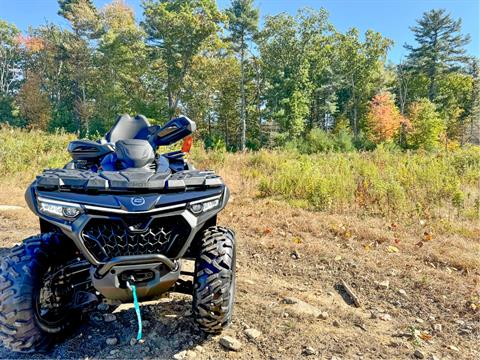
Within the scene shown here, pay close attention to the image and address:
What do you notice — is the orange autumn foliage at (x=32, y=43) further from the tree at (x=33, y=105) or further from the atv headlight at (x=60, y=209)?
the atv headlight at (x=60, y=209)

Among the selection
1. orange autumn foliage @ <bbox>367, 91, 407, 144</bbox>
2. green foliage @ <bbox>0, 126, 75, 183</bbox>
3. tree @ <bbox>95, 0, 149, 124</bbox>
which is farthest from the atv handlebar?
orange autumn foliage @ <bbox>367, 91, 407, 144</bbox>

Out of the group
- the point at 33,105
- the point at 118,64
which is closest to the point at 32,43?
the point at 33,105

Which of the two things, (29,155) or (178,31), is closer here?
(29,155)

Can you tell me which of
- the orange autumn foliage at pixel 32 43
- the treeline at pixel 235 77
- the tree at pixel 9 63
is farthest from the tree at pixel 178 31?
the tree at pixel 9 63

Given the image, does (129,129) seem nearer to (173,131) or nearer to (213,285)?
(173,131)

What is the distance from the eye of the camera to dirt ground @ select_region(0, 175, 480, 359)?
1.90 meters

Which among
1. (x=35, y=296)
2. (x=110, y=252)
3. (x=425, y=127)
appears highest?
(x=425, y=127)

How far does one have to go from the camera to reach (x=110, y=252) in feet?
5.19

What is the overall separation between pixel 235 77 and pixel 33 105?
18.6 m

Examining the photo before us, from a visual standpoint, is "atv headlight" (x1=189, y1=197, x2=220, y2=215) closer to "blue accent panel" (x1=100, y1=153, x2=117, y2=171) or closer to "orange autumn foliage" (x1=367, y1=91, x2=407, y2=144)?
"blue accent panel" (x1=100, y1=153, x2=117, y2=171)

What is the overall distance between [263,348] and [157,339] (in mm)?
642

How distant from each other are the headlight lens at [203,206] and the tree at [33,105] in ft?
107

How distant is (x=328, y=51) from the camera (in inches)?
1220

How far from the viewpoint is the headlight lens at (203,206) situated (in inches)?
66.6
